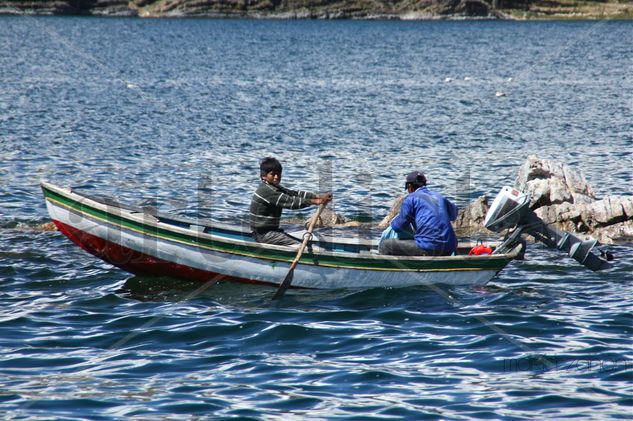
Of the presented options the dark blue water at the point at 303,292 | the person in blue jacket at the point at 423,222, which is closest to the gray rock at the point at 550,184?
the dark blue water at the point at 303,292

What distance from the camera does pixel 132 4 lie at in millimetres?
156125

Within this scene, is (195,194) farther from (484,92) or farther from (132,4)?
(132,4)

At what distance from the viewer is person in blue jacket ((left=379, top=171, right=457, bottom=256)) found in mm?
15570

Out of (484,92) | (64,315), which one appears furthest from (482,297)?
(484,92)

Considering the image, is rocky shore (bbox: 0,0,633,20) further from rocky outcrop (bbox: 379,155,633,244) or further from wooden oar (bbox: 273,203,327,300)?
wooden oar (bbox: 273,203,327,300)

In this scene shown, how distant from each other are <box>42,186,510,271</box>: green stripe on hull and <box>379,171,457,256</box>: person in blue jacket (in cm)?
35

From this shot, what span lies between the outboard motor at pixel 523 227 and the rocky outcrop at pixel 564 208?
3395 mm

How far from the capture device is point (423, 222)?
619 inches

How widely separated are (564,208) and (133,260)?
33.4ft

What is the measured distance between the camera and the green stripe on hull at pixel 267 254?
15539mm

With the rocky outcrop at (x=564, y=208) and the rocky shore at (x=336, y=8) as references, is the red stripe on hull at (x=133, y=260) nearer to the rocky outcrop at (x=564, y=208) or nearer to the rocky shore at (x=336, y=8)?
the rocky outcrop at (x=564, y=208)

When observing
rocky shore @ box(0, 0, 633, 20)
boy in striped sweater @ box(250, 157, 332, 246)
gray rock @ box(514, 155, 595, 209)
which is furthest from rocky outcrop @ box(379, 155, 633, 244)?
rocky shore @ box(0, 0, 633, 20)

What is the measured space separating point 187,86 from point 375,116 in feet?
56.9

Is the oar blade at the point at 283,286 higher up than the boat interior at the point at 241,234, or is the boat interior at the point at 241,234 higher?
the boat interior at the point at 241,234
